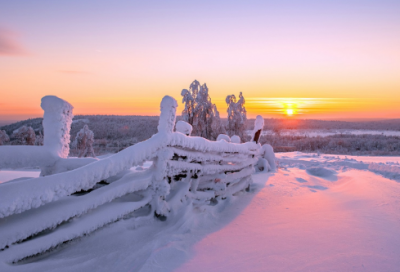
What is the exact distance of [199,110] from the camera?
18.9 meters

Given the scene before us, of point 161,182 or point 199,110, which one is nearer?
point 161,182

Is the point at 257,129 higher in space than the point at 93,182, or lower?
higher

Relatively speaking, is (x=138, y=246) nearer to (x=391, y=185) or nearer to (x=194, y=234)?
(x=194, y=234)

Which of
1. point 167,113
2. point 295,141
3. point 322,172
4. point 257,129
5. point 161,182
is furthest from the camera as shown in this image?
point 295,141

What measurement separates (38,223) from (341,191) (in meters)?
5.47

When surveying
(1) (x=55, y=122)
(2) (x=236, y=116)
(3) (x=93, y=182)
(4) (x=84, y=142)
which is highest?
(1) (x=55, y=122)

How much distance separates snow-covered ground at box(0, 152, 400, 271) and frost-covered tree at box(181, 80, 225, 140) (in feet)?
48.7

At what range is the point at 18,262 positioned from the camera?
1986 millimetres

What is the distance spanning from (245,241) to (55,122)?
2657 mm

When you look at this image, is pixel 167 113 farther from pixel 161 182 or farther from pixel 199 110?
pixel 199 110

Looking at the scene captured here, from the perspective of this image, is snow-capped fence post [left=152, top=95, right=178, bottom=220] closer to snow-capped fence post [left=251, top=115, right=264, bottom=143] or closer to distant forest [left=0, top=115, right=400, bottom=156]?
snow-capped fence post [left=251, top=115, right=264, bottom=143]

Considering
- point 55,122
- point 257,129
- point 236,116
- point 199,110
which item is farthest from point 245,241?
point 236,116

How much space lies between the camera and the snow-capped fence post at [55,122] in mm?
3105

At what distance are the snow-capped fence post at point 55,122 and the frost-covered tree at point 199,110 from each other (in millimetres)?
15664
